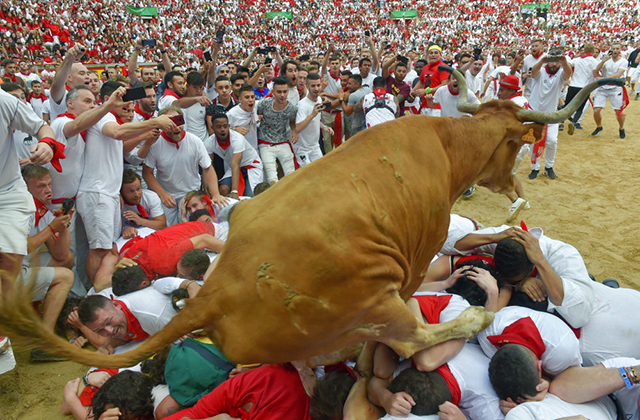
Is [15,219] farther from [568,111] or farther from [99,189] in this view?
[568,111]

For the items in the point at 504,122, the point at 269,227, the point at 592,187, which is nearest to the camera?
the point at 269,227

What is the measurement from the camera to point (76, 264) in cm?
487

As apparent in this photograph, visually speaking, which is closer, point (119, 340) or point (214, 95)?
point (119, 340)

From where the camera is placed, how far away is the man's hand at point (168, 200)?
5.63 metres

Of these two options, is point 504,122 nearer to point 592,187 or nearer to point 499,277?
point 499,277

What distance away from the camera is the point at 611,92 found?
1024 centimetres

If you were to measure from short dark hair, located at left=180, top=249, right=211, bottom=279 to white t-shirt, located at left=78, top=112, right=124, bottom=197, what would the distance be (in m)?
1.36

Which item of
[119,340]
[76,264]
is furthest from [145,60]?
[119,340]

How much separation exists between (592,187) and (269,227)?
26.3 feet

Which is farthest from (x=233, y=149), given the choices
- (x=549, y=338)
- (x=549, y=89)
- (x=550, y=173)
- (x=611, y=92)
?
(x=611, y=92)

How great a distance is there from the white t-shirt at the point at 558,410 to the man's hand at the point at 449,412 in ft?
0.89

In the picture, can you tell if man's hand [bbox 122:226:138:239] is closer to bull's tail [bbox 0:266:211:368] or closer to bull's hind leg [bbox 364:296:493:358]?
bull's tail [bbox 0:266:211:368]

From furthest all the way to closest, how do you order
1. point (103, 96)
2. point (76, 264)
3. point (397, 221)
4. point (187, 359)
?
point (103, 96)
point (76, 264)
point (187, 359)
point (397, 221)

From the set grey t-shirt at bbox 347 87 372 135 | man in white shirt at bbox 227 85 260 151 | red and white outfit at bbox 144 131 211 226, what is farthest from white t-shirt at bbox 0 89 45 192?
grey t-shirt at bbox 347 87 372 135
